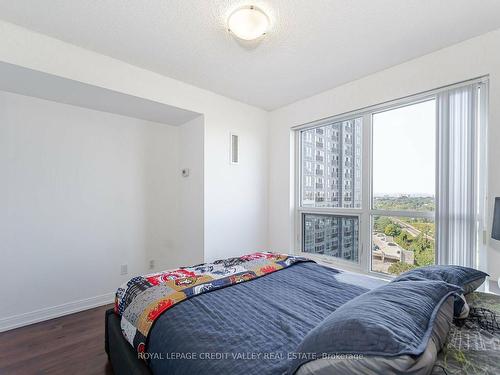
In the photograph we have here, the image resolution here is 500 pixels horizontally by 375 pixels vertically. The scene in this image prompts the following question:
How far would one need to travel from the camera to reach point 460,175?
2.12m

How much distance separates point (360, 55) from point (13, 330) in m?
4.06

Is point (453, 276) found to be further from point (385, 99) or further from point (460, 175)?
point (385, 99)

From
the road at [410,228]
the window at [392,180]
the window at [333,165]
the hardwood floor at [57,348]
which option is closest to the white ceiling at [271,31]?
the window at [392,180]

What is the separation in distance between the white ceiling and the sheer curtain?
1.83 feet

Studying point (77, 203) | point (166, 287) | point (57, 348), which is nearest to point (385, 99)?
point (166, 287)

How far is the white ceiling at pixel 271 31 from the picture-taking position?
1.75 metres

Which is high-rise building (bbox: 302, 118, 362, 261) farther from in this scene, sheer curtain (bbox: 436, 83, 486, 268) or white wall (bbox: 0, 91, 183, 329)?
white wall (bbox: 0, 91, 183, 329)

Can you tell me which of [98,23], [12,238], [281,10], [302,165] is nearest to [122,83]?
[98,23]

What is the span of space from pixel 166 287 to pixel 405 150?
251 cm

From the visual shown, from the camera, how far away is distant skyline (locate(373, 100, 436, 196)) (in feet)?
7.86

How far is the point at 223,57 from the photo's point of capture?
237 cm

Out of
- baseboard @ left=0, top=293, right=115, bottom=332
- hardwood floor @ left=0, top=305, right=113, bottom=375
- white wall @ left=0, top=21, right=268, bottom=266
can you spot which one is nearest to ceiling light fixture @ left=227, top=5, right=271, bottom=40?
white wall @ left=0, top=21, right=268, bottom=266

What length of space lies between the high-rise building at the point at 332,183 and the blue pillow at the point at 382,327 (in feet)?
6.70

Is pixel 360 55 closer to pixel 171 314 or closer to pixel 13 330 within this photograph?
pixel 171 314
